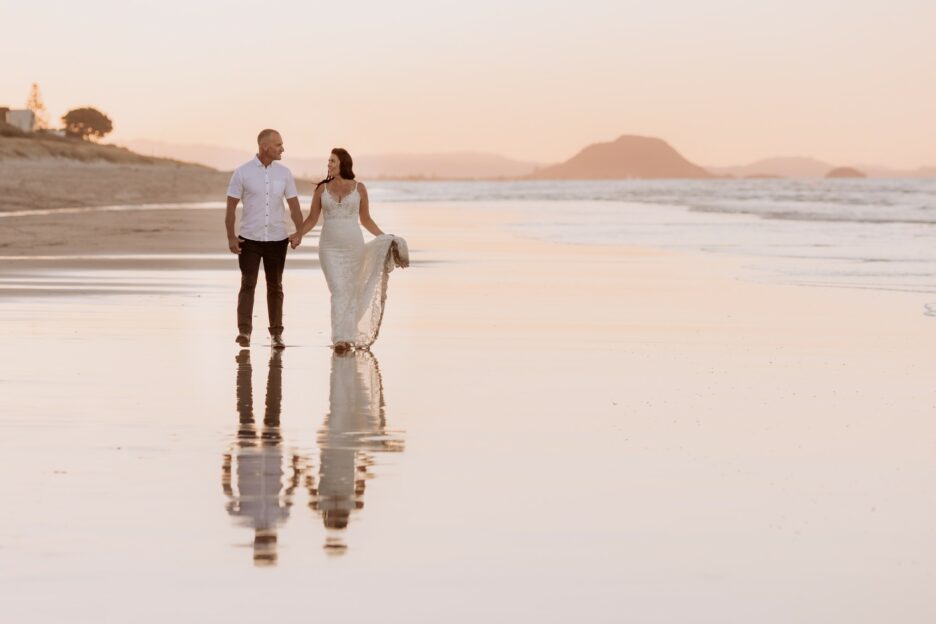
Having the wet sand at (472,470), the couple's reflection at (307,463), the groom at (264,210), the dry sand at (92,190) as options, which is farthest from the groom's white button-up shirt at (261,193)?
the dry sand at (92,190)

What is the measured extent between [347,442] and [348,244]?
6140mm

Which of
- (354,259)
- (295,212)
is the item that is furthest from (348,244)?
(295,212)

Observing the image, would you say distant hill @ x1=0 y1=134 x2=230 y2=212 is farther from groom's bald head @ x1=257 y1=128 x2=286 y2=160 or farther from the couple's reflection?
the couple's reflection

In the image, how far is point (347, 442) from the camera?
922 cm

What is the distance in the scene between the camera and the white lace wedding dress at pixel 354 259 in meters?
14.9

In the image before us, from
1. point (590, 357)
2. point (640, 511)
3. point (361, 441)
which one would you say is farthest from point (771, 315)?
point (640, 511)

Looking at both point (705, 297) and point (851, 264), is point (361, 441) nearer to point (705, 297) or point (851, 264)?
point (705, 297)

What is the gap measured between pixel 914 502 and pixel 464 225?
130 ft

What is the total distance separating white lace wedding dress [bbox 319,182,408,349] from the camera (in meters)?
14.9

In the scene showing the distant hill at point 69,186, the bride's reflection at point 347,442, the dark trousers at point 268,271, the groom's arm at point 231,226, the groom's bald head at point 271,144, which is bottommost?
the distant hill at point 69,186

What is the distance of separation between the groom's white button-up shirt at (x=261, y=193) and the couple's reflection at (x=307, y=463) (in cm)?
366

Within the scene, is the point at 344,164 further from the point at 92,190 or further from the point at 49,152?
the point at 49,152

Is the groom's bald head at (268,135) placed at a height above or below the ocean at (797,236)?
above

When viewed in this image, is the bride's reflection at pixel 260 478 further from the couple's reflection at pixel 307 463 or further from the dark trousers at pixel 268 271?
the dark trousers at pixel 268 271
